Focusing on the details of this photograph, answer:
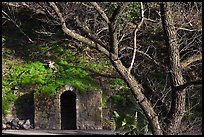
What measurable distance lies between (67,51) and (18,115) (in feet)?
11.3

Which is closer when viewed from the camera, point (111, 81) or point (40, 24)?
point (111, 81)

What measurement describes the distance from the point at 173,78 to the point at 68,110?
270 inches

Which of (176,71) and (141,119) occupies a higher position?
(176,71)

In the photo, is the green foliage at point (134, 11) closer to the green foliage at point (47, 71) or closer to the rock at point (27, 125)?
the green foliage at point (47, 71)

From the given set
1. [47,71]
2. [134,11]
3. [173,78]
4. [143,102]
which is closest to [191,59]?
[173,78]

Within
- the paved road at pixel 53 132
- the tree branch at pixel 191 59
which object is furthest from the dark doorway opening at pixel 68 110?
the tree branch at pixel 191 59

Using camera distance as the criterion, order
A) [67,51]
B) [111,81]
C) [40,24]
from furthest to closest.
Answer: [40,24] → [67,51] → [111,81]

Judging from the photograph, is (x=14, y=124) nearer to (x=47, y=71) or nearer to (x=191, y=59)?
(x=47, y=71)

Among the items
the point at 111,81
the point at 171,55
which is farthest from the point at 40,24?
the point at 171,55

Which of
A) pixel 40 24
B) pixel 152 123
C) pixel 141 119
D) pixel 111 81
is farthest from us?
pixel 40 24

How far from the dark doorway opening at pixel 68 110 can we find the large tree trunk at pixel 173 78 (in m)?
6.08

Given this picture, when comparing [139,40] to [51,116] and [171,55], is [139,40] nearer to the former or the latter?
[51,116]

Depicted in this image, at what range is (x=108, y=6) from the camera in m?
13.6

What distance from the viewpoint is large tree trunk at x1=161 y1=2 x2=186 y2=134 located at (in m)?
9.11
